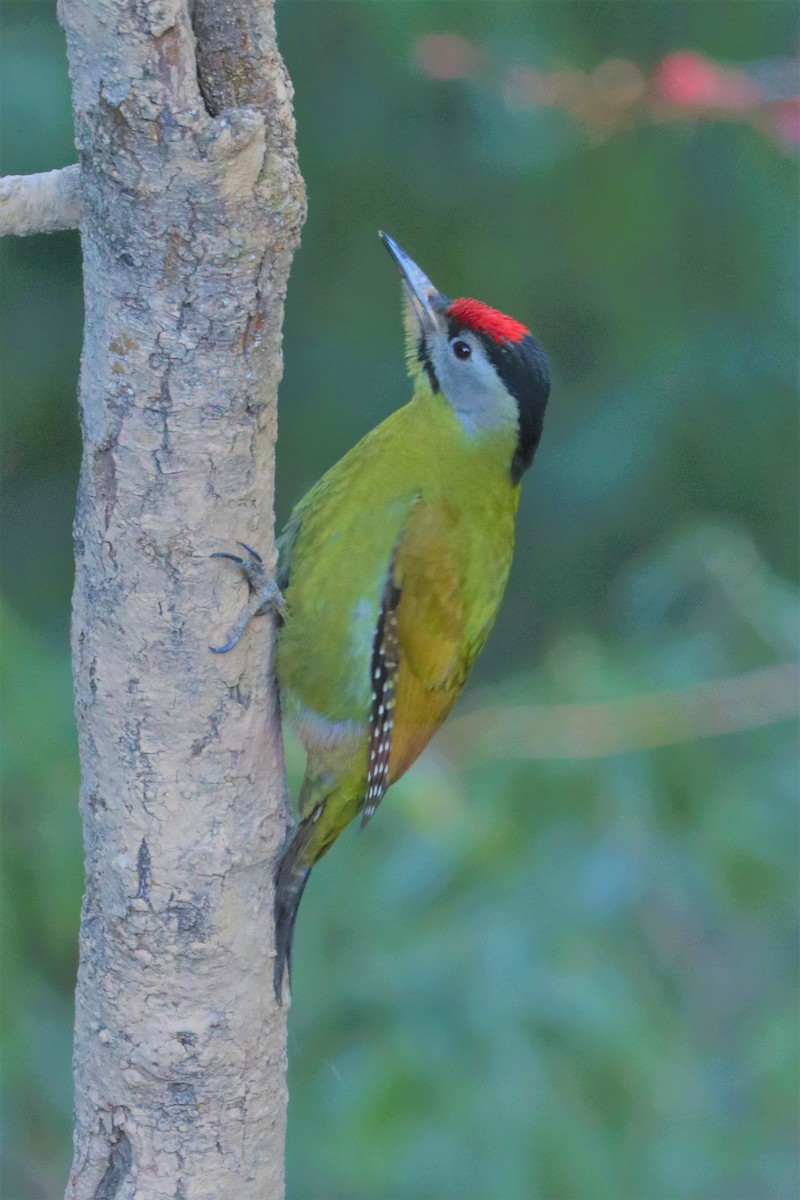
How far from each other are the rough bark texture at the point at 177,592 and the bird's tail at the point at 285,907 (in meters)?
0.04

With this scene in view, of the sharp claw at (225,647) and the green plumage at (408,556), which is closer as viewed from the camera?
the sharp claw at (225,647)

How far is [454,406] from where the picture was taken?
2.70 meters

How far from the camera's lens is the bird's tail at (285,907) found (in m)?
2.02

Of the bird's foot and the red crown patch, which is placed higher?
the red crown patch

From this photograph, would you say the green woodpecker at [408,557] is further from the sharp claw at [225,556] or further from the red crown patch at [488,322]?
the sharp claw at [225,556]

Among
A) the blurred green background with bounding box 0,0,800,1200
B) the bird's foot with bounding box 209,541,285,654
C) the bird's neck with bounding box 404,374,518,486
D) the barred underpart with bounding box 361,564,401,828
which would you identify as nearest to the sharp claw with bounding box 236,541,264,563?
the bird's foot with bounding box 209,541,285,654

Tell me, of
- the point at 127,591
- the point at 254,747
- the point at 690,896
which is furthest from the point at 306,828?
the point at 690,896

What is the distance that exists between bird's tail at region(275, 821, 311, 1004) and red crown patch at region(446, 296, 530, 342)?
1046 mm

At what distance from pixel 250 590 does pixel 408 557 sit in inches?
27.7

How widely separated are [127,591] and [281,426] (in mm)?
3722

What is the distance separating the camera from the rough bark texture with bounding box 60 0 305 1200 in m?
1.59

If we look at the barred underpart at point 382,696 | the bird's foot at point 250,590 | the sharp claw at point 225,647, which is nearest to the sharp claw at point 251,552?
the bird's foot at point 250,590

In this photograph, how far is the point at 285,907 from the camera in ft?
6.84

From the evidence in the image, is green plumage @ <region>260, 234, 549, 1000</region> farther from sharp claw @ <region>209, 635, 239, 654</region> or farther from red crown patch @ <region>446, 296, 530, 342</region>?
sharp claw @ <region>209, 635, 239, 654</region>
